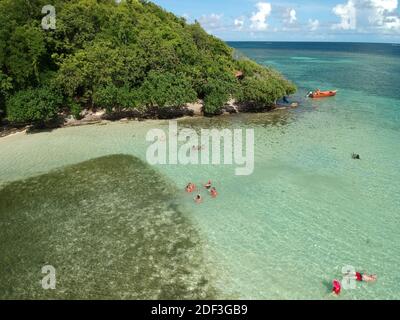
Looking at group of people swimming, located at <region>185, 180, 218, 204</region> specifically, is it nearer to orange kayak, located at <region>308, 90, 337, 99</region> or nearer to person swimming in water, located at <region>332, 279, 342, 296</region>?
person swimming in water, located at <region>332, 279, 342, 296</region>

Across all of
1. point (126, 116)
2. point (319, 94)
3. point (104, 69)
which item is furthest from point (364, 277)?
point (319, 94)

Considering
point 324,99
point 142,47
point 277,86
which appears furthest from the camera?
point 324,99

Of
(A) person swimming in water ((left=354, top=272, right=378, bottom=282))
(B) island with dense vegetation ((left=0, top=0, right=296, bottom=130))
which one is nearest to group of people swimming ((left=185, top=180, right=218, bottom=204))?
Result: (A) person swimming in water ((left=354, top=272, right=378, bottom=282))

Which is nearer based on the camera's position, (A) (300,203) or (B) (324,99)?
(A) (300,203)

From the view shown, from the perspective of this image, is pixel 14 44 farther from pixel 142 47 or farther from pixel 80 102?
pixel 142 47

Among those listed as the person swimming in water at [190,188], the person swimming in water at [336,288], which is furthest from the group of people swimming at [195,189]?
the person swimming in water at [336,288]

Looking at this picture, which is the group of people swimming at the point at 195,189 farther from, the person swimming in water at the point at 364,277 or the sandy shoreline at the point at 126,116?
the sandy shoreline at the point at 126,116
